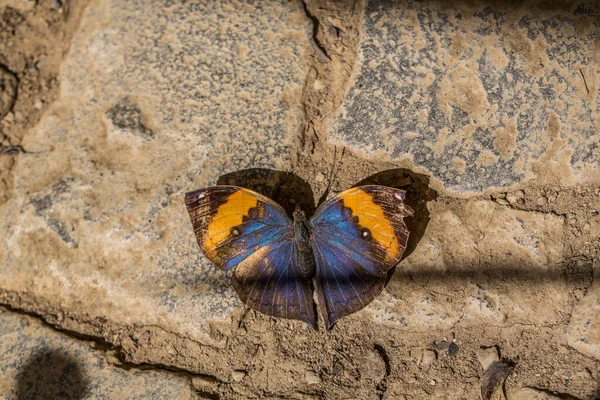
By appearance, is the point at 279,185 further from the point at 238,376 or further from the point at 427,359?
the point at 427,359

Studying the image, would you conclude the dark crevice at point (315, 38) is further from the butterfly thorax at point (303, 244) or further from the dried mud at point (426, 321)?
the butterfly thorax at point (303, 244)

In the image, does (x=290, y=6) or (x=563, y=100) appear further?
(x=290, y=6)

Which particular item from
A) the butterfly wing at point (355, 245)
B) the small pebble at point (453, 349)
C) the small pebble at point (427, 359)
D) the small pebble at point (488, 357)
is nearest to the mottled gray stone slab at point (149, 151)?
the butterfly wing at point (355, 245)

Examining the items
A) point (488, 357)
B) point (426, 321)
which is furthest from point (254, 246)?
point (488, 357)

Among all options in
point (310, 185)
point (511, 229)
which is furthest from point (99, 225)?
point (511, 229)

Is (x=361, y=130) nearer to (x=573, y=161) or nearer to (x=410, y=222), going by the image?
(x=410, y=222)

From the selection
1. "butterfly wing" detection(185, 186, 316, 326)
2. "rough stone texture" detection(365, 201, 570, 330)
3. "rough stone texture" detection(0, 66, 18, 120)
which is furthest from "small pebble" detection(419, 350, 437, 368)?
"rough stone texture" detection(0, 66, 18, 120)

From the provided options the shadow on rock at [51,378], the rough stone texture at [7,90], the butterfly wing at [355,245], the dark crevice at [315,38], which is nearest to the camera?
the butterfly wing at [355,245]
